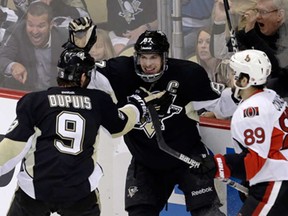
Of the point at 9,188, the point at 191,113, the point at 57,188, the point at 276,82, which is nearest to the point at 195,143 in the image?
the point at 191,113

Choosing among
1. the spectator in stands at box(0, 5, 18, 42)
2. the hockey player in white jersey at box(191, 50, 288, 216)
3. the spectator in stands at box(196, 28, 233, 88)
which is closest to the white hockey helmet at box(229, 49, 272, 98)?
the hockey player in white jersey at box(191, 50, 288, 216)

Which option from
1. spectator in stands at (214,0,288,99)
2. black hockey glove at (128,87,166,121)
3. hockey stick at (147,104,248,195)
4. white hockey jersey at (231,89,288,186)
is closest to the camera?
white hockey jersey at (231,89,288,186)

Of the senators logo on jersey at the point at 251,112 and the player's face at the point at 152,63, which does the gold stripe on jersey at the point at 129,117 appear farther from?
the senators logo on jersey at the point at 251,112

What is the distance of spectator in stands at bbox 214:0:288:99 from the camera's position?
3.95 m

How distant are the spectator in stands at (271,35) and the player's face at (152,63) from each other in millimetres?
471

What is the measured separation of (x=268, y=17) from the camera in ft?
13.2

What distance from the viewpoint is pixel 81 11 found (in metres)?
4.70

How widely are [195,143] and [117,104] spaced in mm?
340

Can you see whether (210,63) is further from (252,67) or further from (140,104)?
(252,67)

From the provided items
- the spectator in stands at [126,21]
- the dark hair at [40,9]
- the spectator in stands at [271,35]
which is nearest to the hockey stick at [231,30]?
the spectator in stands at [271,35]

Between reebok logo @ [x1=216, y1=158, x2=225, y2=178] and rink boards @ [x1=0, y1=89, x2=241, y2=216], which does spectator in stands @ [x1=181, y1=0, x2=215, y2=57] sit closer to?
rink boards @ [x1=0, y1=89, x2=241, y2=216]

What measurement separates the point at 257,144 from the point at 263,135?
37 millimetres

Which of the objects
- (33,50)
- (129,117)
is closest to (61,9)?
(33,50)

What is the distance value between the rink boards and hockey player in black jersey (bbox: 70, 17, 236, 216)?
9cm
